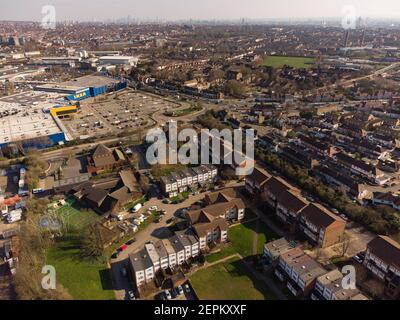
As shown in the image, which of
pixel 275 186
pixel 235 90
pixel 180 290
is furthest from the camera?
pixel 235 90

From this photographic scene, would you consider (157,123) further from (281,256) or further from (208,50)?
(208,50)

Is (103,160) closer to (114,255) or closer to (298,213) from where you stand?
(114,255)

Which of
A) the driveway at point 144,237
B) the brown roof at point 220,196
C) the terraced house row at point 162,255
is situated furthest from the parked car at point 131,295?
the brown roof at point 220,196

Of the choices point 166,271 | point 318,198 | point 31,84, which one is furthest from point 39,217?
point 31,84

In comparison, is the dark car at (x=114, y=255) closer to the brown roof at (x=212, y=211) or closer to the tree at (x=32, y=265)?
the tree at (x=32, y=265)

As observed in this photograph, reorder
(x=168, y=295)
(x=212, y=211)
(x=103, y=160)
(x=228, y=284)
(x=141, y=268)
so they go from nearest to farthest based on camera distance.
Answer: (x=168, y=295) < (x=141, y=268) < (x=228, y=284) < (x=212, y=211) < (x=103, y=160)

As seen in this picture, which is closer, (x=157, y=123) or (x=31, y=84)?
(x=157, y=123)

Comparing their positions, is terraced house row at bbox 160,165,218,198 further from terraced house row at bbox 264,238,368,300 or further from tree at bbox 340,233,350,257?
tree at bbox 340,233,350,257

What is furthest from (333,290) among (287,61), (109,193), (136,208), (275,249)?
(287,61)
